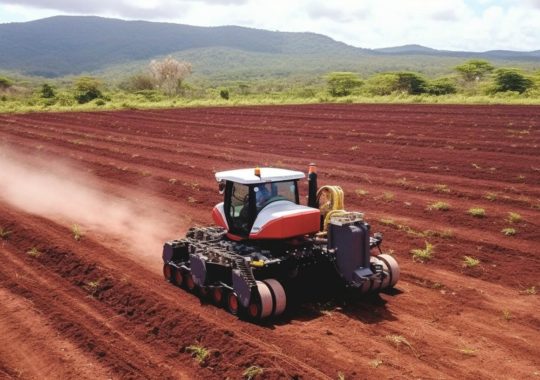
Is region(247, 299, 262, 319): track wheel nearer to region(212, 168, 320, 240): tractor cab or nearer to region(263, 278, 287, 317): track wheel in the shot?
region(263, 278, 287, 317): track wheel

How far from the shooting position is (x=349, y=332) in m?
8.21

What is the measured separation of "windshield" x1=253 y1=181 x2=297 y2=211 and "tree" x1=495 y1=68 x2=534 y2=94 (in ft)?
164

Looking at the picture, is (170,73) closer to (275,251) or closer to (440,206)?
(440,206)

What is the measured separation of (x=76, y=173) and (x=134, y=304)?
1360cm

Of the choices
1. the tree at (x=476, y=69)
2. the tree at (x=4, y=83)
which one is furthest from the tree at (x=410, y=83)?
the tree at (x=4, y=83)

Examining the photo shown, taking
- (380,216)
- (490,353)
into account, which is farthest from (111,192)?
(490,353)

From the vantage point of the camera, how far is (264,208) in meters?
9.23

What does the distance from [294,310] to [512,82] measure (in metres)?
52.1

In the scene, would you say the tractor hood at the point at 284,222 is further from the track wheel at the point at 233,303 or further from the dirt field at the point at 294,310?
the dirt field at the point at 294,310

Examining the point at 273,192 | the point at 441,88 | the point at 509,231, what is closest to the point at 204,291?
the point at 273,192

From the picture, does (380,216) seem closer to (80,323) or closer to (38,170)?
(80,323)

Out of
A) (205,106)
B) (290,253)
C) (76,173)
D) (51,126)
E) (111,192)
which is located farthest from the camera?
(205,106)

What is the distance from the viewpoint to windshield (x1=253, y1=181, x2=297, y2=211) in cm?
927

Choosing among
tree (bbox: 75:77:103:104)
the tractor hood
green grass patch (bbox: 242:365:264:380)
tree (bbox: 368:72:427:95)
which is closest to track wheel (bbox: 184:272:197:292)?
the tractor hood
